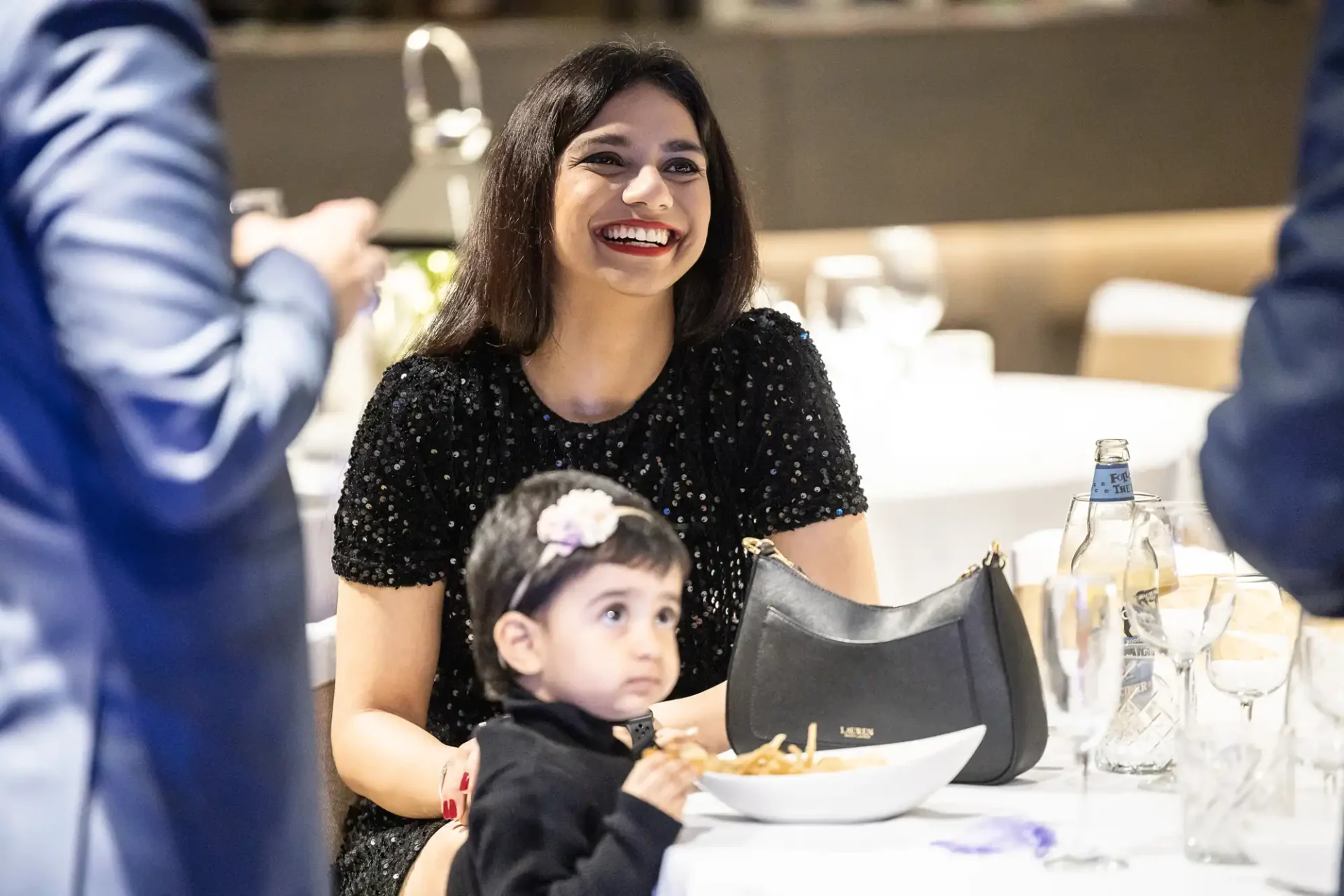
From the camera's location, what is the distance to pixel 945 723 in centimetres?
148

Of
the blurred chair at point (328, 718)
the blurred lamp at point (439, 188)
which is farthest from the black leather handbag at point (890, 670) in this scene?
the blurred lamp at point (439, 188)

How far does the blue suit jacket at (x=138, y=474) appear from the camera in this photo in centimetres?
102

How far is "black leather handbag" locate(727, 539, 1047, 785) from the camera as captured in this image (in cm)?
147

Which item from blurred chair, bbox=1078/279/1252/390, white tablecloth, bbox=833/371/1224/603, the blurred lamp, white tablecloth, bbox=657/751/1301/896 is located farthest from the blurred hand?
blurred chair, bbox=1078/279/1252/390

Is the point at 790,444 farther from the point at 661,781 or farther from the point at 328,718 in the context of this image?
the point at 661,781

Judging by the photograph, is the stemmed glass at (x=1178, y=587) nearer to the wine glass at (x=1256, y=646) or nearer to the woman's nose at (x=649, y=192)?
the wine glass at (x=1256, y=646)

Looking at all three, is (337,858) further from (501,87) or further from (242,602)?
(501,87)

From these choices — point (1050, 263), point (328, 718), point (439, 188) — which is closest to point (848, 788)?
point (328, 718)

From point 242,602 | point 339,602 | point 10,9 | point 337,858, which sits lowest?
point 337,858

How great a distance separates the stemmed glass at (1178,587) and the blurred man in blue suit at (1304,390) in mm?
307

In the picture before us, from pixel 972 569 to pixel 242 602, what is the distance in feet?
2.17

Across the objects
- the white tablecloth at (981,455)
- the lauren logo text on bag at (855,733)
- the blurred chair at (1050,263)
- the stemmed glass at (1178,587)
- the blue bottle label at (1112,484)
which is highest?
the blue bottle label at (1112,484)

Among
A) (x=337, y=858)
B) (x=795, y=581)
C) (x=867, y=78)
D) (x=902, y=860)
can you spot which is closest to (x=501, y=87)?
(x=867, y=78)

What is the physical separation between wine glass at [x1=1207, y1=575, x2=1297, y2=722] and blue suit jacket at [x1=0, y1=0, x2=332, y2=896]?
818mm
